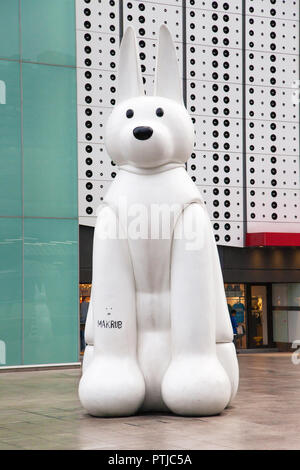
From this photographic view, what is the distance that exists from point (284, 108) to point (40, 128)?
826cm

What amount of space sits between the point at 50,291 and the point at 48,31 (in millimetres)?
5573

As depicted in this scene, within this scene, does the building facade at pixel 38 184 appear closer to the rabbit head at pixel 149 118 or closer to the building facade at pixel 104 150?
the building facade at pixel 104 150

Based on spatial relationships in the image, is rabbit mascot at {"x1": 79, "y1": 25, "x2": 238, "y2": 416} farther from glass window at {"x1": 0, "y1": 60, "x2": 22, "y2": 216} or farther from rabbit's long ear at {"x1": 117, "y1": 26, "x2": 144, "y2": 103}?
glass window at {"x1": 0, "y1": 60, "x2": 22, "y2": 216}

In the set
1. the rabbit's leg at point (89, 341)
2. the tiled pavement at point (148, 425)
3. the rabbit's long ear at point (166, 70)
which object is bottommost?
the tiled pavement at point (148, 425)

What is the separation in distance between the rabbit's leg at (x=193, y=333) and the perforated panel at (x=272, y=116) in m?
12.3

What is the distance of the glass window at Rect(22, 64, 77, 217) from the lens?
15.6 m

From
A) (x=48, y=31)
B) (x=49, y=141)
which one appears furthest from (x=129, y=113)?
(x=48, y=31)

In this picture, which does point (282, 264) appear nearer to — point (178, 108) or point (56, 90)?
point (56, 90)

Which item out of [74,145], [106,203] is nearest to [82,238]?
[74,145]

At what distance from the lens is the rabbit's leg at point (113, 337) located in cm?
820

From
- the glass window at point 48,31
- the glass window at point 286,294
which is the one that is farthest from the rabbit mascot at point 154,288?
the glass window at point 286,294

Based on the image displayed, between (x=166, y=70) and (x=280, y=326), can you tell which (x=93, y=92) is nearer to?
(x=280, y=326)

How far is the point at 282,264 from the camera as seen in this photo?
70.6 feet

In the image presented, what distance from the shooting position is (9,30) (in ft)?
51.2
